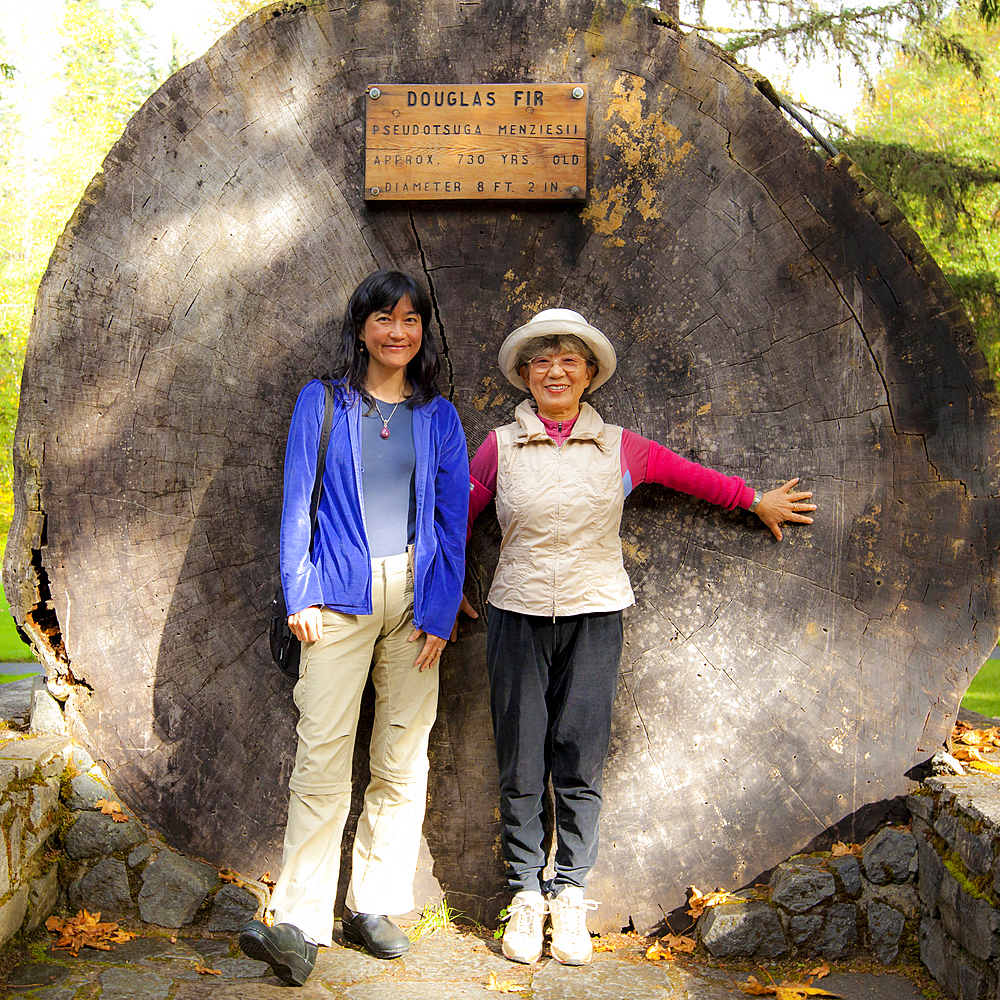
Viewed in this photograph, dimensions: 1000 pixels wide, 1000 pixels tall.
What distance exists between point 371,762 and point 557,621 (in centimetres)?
82

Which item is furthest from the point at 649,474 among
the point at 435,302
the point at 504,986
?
the point at 504,986

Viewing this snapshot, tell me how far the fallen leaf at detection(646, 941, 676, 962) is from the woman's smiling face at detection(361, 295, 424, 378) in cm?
217

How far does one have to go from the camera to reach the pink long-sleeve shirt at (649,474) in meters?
2.92

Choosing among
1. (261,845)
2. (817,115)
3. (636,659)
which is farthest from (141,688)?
(817,115)

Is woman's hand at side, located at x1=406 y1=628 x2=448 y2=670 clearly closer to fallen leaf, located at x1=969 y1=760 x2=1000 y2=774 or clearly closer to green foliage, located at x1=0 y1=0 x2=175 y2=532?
fallen leaf, located at x1=969 y1=760 x2=1000 y2=774

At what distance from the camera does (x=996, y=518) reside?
300 centimetres

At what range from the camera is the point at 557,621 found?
280 centimetres

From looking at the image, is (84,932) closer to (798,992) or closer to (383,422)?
(383,422)

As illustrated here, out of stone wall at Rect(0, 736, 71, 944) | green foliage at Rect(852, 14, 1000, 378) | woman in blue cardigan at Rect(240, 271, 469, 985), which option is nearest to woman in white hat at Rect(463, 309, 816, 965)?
woman in blue cardigan at Rect(240, 271, 469, 985)

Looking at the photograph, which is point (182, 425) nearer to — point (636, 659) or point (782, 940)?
point (636, 659)

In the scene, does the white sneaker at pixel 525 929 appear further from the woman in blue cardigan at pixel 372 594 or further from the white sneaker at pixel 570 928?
the woman in blue cardigan at pixel 372 594

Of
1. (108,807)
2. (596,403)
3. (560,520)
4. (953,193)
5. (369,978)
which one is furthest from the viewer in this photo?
(953,193)

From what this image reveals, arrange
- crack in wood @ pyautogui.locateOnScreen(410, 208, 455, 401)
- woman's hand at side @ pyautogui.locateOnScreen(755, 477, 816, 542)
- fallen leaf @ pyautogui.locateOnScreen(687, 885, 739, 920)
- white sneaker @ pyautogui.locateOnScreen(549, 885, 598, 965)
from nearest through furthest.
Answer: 1. white sneaker @ pyautogui.locateOnScreen(549, 885, 598, 965)
2. fallen leaf @ pyautogui.locateOnScreen(687, 885, 739, 920)
3. woman's hand at side @ pyautogui.locateOnScreen(755, 477, 816, 542)
4. crack in wood @ pyautogui.locateOnScreen(410, 208, 455, 401)

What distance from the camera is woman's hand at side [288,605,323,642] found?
262 cm
